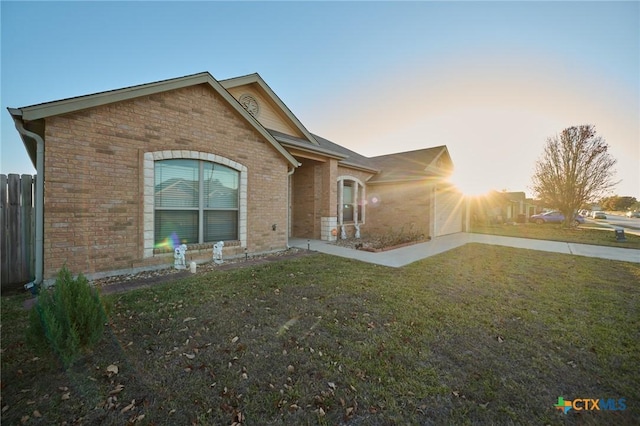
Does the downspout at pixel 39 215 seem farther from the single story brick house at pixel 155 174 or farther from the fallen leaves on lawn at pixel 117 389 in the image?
the fallen leaves on lawn at pixel 117 389

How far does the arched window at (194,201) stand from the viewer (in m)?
6.29

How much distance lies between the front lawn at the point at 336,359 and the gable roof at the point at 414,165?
9.24 metres

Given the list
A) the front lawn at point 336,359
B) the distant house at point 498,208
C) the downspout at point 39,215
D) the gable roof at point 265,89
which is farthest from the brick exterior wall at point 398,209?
the distant house at point 498,208

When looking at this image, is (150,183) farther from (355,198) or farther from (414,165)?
(414,165)

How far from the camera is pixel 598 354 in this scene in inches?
121

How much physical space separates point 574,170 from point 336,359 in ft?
101

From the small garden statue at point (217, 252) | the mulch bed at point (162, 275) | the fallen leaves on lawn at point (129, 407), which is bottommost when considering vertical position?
the fallen leaves on lawn at point (129, 407)

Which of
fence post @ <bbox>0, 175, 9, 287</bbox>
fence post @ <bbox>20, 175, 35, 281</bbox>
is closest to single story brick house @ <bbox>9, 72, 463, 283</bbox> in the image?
fence post @ <bbox>20, 175, 35, 281</bbox>

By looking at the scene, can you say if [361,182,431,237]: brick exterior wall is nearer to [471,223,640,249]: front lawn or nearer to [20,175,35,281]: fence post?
[471,223,640,249]: front lawn

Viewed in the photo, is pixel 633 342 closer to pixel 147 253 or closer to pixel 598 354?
pixel 598 354

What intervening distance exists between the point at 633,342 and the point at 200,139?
30.5 feet

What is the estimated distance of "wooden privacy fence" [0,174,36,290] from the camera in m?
5.08

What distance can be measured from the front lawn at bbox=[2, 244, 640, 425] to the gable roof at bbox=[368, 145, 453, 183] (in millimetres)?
9235

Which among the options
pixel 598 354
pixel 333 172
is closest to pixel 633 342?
pixel 598 354
